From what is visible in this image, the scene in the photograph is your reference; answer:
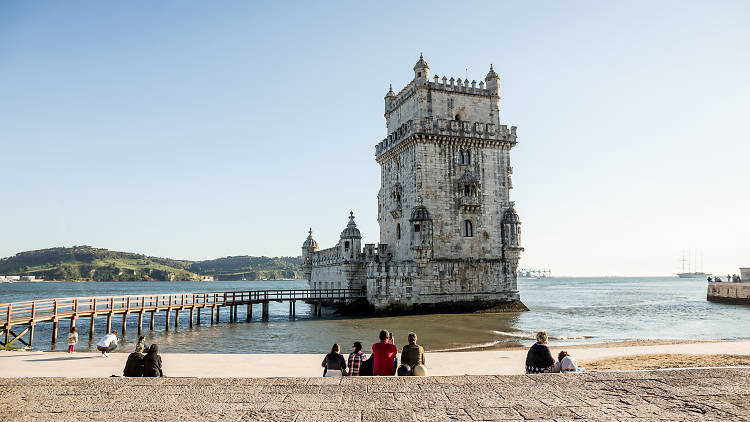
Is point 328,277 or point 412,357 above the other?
point 328,277

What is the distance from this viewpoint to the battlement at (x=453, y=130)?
4252 centimetres

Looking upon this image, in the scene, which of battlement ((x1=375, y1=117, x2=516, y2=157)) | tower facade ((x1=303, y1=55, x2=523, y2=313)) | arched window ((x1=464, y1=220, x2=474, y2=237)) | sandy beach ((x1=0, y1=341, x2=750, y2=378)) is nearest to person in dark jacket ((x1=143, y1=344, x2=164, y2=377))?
sandy beach ((x1=0, y1=341, x2=750, y2=378))

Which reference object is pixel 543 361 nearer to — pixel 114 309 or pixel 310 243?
pixel 114 309

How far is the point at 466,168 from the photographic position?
4412cm

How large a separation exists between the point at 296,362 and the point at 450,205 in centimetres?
2638

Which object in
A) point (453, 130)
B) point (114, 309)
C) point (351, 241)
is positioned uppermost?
point (453, 130)

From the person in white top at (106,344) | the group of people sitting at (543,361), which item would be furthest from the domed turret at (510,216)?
the group of people sitting at (543,361)

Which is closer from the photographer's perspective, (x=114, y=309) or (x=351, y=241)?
(x=114, y=309)

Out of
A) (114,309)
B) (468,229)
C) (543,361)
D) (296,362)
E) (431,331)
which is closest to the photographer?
(543,361)

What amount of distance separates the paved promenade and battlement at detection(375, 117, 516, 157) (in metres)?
35.2

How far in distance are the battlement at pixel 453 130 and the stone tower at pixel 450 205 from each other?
0.09 meters

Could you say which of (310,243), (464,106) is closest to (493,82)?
(464,106)

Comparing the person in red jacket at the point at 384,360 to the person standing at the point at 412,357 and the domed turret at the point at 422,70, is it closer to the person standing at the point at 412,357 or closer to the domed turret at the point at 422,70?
the person standing at the point at 412,357

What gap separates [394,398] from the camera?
7.41 meters
